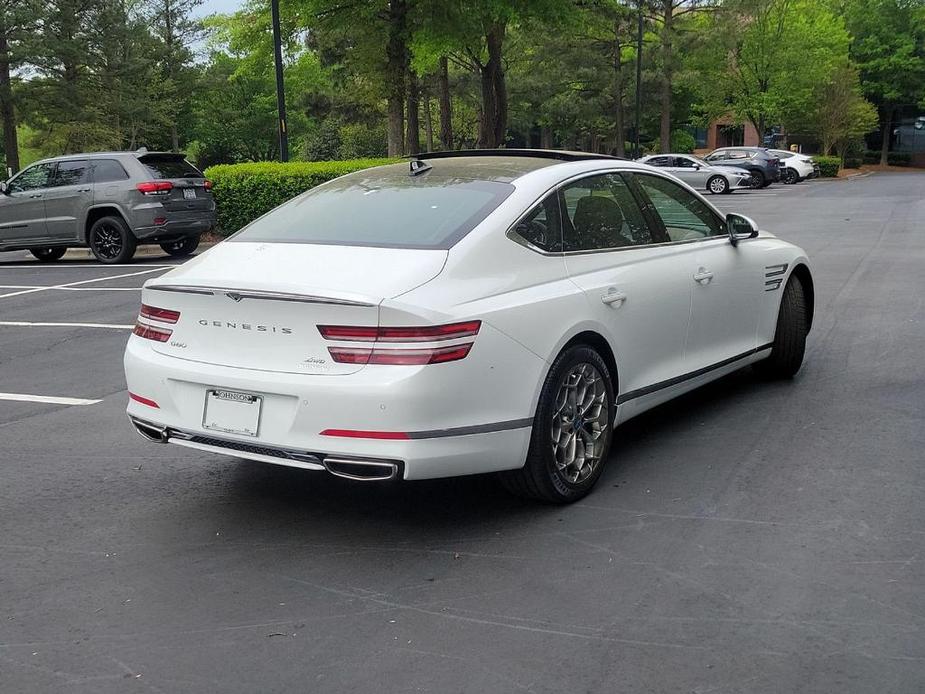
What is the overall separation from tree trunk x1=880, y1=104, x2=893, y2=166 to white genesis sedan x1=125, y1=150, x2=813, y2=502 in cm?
7123

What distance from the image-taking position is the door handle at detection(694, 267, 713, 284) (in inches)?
231

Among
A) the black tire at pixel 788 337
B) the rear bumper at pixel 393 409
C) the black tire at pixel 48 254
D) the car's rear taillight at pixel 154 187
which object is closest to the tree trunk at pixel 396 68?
the black tire at pixel 48 254

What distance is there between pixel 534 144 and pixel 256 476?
78.3m

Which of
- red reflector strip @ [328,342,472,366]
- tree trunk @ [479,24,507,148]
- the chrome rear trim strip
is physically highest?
tree trunk @ [479,24,507,148]

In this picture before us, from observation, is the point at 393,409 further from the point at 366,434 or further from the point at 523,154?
the point at 523,154

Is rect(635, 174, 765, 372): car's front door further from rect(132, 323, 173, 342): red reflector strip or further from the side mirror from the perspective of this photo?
rect(132, 323, 173, 342): red reflector strip

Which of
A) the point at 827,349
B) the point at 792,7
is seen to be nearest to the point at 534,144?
the point at 792,7

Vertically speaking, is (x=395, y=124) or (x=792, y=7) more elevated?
(x=792, y=7)

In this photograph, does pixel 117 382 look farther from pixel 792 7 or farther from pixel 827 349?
pixel 792 7

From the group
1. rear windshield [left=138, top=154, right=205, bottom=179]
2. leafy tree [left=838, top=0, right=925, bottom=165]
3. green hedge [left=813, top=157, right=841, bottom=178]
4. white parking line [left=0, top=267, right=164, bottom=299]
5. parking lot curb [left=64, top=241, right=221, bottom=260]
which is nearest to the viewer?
white parking line [left=0, top=267, right=164, bottom=299]

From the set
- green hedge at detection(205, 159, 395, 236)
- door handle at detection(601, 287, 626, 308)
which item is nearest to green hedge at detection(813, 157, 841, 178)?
green hedge at detection(205, 159, 395, 236)

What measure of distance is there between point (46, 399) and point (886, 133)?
240 ft

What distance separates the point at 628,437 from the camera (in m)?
5.97

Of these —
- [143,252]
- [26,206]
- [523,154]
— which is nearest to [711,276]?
[523,154]
